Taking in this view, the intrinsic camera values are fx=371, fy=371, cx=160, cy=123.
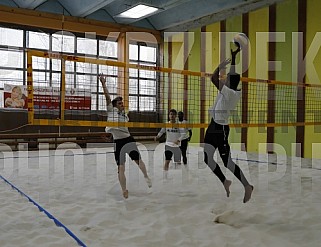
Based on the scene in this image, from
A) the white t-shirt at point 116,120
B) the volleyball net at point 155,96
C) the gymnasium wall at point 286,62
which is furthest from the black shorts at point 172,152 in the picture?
the gymnasium wall at point 286,62

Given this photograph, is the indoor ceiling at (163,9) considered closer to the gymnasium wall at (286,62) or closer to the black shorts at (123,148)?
the gymnasium wall at (286,62)

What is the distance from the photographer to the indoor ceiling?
890 cm

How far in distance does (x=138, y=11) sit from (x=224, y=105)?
652 centimetres

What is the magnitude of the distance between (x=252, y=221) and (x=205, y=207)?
0.58 metres

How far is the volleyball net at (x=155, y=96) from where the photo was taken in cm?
759

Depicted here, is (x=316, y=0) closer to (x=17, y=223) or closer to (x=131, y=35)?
(x=131, y=35)

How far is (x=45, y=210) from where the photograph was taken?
3.43 m

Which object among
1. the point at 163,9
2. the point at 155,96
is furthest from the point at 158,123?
the point at 155,96

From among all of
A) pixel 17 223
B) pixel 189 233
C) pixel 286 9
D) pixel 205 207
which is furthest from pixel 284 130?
pixel 17 223

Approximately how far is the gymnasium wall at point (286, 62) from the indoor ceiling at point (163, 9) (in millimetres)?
283

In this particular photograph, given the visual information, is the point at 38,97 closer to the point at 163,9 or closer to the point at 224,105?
the point at 163,9

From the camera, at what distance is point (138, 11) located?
9359 millimetres

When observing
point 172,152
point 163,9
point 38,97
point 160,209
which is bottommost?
point 160,209

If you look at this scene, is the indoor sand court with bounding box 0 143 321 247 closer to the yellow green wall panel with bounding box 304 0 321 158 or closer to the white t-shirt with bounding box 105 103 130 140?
the white t-shirt with bounding box 105 103 130 140
